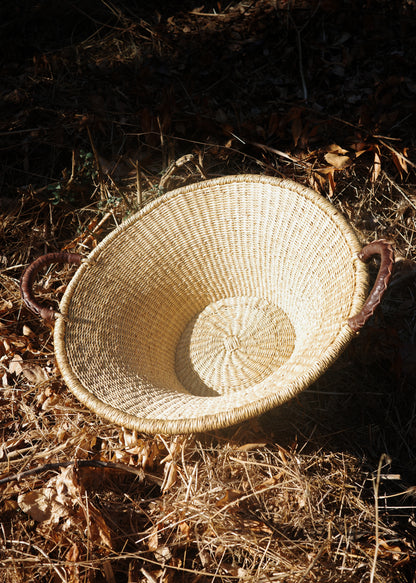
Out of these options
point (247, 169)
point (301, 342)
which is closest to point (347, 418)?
point (301, 342)

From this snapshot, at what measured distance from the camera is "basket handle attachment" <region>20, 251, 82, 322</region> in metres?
1.74

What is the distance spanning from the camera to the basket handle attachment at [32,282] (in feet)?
5.72

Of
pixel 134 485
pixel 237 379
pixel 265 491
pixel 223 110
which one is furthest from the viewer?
pixel 223 110

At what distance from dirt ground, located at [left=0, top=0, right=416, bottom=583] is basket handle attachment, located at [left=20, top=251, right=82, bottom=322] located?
51cm

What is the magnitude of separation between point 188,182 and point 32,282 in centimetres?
114

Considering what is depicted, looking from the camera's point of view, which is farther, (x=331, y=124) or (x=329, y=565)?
(x=331, y=124)

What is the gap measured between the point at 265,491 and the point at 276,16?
286 centimetres

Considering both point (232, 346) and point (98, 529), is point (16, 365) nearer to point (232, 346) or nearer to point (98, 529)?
point (98, 529)

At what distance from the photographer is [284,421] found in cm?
193

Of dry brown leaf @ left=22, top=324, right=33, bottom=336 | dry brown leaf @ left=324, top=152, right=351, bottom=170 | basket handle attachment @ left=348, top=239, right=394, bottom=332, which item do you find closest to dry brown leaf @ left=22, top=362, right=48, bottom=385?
dry brown leaf @ left=22, top=324, right=33, bottom=336

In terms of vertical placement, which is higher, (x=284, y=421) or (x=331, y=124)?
(x=331, y=124)

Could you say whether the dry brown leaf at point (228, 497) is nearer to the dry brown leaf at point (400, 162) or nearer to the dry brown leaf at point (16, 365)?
the dry brown leaf at point (16, 365)

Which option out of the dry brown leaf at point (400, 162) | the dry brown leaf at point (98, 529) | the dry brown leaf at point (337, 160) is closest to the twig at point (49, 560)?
the dry brown leaf at point (98, 529)

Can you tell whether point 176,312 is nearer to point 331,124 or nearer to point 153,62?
point 331,124
